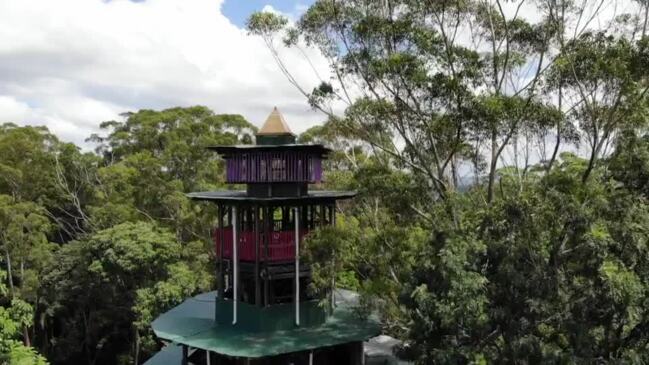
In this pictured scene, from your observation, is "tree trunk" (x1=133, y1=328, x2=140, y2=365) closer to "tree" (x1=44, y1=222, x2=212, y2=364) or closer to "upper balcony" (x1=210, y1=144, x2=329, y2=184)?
"tree" (x1=44, y1=222, x2=212, y2=364)

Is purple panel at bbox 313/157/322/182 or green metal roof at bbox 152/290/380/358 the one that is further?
purple panel at bbox 313/157/322/182

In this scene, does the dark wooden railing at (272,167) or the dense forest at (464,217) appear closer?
the dense forest at (464,217)

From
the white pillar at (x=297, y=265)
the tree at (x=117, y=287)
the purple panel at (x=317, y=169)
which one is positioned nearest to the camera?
the white pillar at (x=297, y=265)

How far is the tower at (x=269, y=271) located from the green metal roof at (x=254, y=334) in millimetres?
27

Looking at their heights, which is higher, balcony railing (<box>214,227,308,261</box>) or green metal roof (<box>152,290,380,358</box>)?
balcony railing (<box>214,227,308,261</box>)

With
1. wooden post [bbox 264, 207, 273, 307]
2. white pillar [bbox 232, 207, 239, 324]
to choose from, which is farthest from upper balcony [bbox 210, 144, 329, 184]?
white pillar [bbox 232, 207, 239, 324]

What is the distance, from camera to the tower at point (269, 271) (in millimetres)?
15219

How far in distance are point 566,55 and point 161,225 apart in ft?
64.4

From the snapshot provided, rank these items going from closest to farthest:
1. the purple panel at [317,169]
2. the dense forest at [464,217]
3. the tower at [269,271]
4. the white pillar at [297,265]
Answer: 1. the dense forest at [464,217]
2. the tower at [269,271]
3. the white pillar at [297,265]
4. the purple panel at [317,169]

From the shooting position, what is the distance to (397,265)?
14602mm

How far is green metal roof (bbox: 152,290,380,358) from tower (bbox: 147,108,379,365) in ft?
0.09

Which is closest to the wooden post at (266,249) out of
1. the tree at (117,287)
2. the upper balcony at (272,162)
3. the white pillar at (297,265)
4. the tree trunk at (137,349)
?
the white pillar at (297,265)

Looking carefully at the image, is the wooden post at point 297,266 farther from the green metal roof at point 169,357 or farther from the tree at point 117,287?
the tree at point 117,287

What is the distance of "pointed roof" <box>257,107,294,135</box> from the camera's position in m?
16.2
